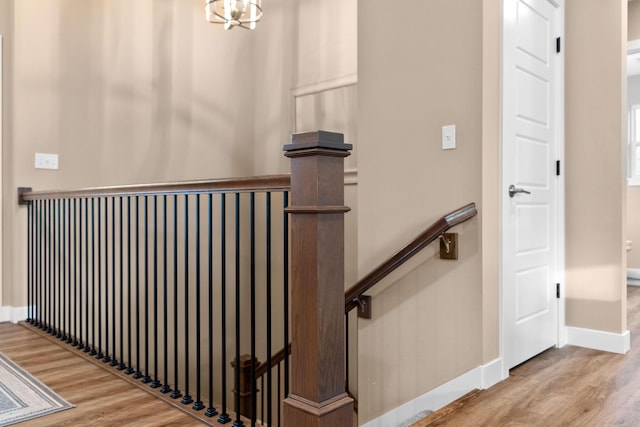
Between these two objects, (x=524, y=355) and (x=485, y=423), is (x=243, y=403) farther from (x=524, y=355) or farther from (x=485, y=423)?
(x=485, y=423)

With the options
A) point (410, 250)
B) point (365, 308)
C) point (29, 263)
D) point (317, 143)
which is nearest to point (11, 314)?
point (29, 263)

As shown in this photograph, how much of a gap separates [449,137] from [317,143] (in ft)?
4.11

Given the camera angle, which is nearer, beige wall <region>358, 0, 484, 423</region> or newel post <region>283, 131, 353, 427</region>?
newel post <region>283, 131, 353, 427</region>

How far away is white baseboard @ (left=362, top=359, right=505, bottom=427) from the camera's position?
92.3 inches

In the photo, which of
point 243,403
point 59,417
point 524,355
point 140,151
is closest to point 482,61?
point 524,355

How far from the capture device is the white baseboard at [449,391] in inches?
92.3

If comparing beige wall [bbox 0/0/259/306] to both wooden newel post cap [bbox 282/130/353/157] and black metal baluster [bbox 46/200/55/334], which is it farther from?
wooden newel post cap [bbox 282/130/353/157]

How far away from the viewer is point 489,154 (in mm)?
2365

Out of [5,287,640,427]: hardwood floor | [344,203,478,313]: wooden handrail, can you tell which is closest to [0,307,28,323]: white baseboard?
[5,287,640,427]: hardwood floor

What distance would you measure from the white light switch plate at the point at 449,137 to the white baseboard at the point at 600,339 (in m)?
1.41

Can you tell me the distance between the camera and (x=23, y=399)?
A: 2.19 meters

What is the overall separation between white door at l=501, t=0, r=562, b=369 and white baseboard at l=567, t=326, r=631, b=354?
0.14 meters

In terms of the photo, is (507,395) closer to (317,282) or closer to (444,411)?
(444,411)

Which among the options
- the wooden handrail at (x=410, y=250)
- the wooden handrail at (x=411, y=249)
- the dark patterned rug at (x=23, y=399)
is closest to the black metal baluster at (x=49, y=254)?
the dark patterned rug at (x=23, y=399)
